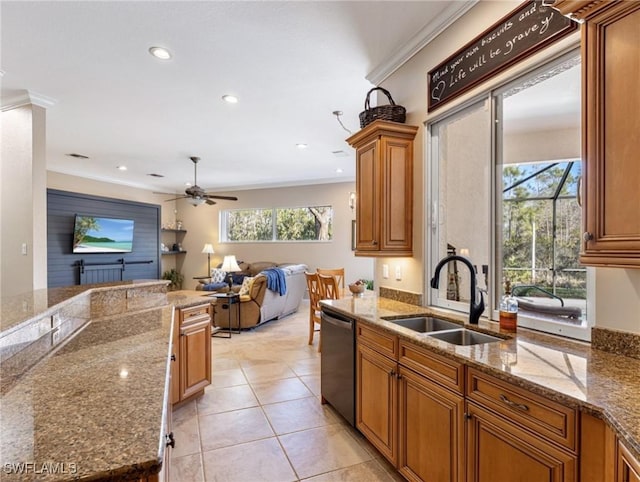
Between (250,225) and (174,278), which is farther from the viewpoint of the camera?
(174,278)

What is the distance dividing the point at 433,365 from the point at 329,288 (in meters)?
2.82

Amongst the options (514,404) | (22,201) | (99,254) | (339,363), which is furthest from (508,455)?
(99,254)

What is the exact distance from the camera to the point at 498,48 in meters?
2.00

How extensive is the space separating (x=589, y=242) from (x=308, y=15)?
2165 millimetres

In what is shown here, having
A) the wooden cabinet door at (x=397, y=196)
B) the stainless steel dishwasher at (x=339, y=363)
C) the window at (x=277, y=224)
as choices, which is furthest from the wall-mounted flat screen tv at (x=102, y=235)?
the wooden cabinet door at (x=397, y=196)

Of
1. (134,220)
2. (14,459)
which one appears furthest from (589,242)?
(134,220)

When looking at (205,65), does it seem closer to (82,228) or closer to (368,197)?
(368,197)

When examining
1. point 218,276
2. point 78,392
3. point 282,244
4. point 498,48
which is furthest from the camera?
point 282,244

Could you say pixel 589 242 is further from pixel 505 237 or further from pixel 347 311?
pixel 347 311

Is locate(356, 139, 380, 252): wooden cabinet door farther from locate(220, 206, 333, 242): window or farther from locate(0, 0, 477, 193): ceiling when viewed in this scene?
locate(220, 206, 333, 242): window

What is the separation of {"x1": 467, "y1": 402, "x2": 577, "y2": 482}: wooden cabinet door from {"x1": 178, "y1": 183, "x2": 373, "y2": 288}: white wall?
6.07 m

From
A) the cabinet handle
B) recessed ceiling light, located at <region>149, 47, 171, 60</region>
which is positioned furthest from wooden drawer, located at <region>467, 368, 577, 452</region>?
recessed ceiling light, located at <region>149, 47, 171, 60</region>

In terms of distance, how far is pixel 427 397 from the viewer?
1702mm

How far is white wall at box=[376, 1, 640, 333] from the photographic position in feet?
4.58
